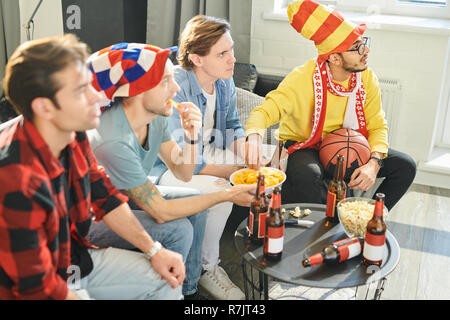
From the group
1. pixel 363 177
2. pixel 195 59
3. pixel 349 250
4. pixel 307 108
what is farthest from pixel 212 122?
pixel 349 250

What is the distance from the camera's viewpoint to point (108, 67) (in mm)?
1691

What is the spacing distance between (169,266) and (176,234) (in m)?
0.22

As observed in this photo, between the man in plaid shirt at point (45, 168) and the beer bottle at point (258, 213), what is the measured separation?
1.90 ft

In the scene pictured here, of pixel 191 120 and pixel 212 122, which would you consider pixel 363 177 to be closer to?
pixel 212 122

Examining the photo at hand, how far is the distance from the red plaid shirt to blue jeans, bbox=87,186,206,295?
35cm

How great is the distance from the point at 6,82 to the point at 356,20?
248 centimetres

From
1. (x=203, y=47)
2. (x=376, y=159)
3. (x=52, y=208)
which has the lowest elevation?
(x=376, y=159)

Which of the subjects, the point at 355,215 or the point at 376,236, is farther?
the point at 355,215

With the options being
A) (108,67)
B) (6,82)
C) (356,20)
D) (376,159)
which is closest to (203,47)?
(108,67)

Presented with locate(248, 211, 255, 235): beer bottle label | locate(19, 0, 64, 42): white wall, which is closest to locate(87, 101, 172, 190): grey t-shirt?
locate(248, 211, 255, 235): beer bottle label

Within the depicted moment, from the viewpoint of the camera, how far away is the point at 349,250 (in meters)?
1.72

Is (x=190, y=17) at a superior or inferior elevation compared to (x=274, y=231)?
superior

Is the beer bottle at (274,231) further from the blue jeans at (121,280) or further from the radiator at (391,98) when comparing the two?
the radiator at (391,98)
